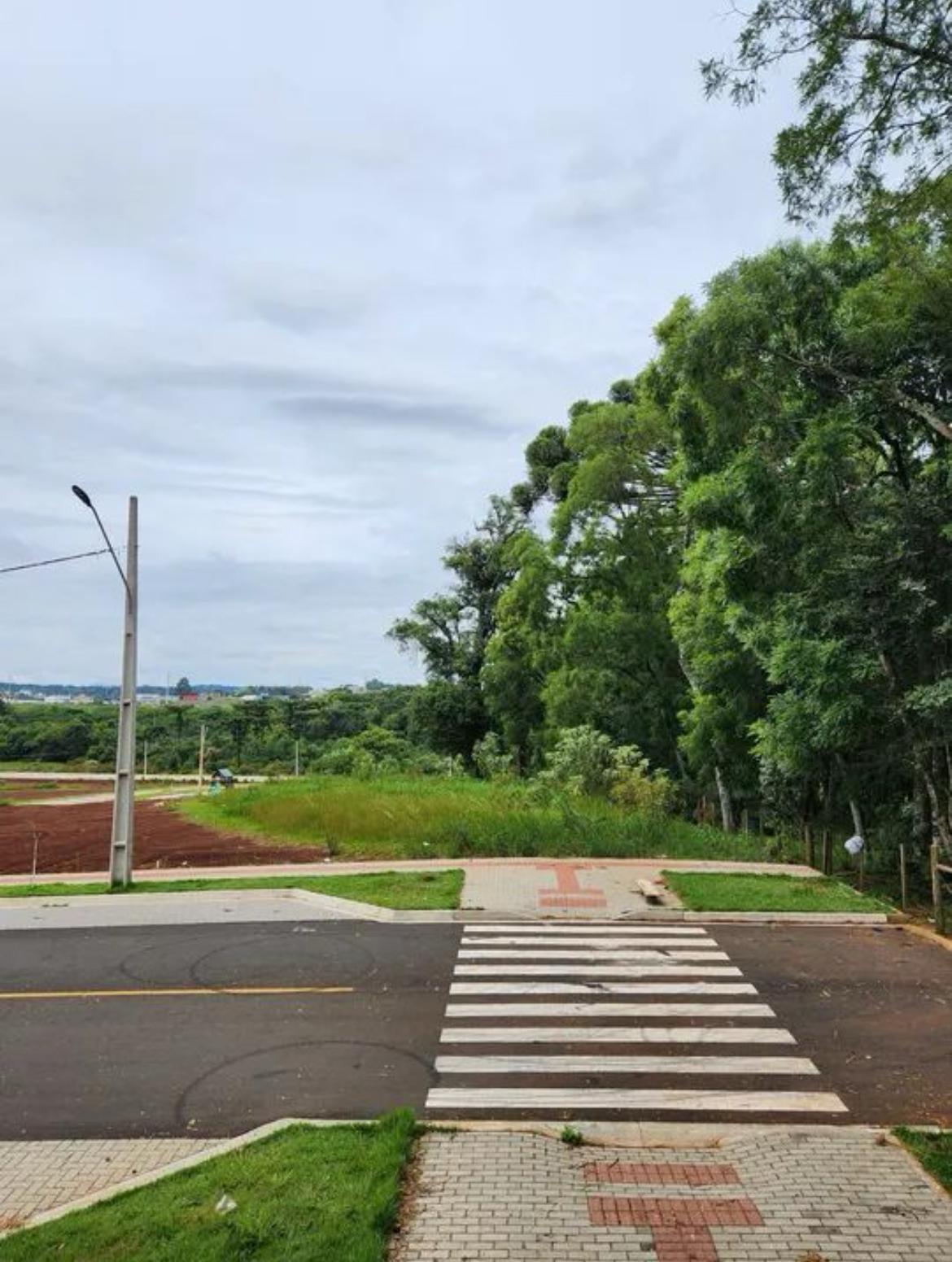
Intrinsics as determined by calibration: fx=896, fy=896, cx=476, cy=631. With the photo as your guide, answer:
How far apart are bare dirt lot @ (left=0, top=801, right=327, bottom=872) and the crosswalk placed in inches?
397

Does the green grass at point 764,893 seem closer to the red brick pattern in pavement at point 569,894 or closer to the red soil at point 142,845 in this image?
the red brick pattern in pavement at point 569,894

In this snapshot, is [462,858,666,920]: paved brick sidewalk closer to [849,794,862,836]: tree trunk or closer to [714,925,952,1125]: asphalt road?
[714,925,952,1125]: asphalt road

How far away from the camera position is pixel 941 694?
13180 mm

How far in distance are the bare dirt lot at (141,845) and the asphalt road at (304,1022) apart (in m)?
7.53

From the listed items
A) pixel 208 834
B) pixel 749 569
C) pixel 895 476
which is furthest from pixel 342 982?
pixel 208 834

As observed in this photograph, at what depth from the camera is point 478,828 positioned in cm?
1991

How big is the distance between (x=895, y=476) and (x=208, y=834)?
20388mm

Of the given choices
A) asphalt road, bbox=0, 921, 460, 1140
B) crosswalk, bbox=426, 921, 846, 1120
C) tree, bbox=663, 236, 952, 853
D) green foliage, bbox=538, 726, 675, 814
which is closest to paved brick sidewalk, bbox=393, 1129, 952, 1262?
crosswalk, bbox=426, 921, 846, 1120

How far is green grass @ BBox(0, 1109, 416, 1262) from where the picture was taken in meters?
4.68

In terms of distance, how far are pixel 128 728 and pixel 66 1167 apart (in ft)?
39.0

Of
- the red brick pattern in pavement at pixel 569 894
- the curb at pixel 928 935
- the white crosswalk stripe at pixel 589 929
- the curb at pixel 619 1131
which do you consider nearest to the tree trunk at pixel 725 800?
the red brick pattern in pavement at pixel 569 894

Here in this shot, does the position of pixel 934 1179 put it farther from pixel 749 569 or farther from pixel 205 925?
pixel 749 569

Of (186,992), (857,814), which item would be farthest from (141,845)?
(857,814)

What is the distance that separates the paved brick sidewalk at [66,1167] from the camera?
566 cm
